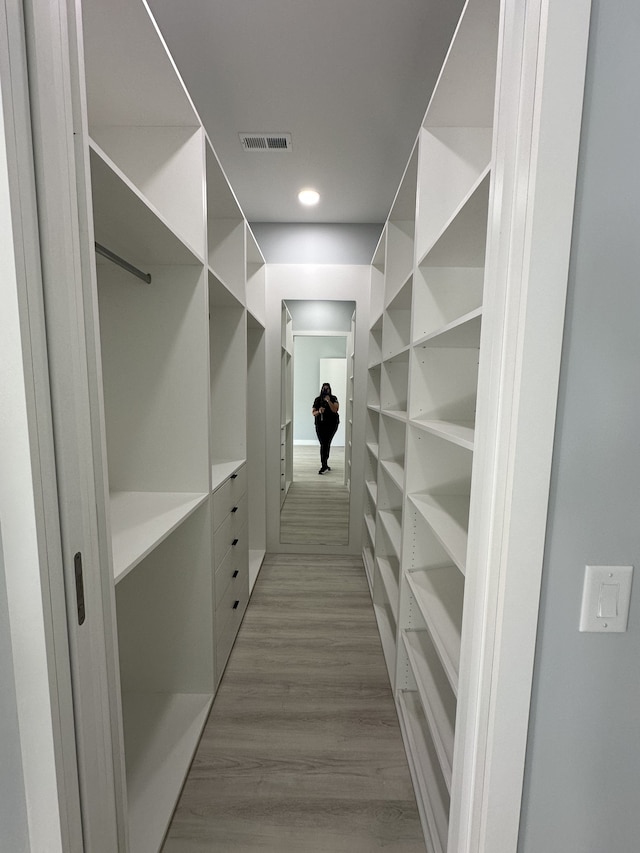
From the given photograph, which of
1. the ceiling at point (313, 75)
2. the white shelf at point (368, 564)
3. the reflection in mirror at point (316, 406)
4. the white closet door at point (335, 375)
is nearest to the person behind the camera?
the ceiling at point (313, 75)

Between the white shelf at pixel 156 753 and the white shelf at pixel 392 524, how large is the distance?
3.74 feet

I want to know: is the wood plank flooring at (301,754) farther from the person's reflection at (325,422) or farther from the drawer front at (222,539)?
the person's reflection at (325,422)

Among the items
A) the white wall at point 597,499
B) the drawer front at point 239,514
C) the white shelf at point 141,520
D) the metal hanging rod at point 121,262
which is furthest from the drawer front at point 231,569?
the white wall at point 597,499

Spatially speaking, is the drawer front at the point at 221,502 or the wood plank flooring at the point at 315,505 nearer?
the drawer front at the point at 221,502

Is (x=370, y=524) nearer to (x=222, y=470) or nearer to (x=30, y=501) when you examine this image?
(x=222, y=470)

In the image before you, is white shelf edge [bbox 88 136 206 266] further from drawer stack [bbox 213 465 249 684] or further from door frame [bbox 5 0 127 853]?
drawer stack [bbox 213 465 249 684]

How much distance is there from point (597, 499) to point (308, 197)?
3.28 meters

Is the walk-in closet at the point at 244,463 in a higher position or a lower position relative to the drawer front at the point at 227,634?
higher

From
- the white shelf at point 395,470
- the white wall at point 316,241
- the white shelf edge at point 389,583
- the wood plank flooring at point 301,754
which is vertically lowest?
Result: the wood plank flooring at point 301,754

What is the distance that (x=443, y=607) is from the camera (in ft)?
4.49

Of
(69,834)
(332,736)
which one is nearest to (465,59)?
(69,834)

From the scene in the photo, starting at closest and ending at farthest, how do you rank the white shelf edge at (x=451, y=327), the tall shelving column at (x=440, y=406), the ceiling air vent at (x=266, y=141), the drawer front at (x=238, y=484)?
the white shelf edge at (x=451, y=327)
the tall shelving column at (x=440, y=406)
the drawer front at (x=238, y=484)
the ceiling air vent at (x=266, y=141)

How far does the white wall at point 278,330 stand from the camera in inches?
124

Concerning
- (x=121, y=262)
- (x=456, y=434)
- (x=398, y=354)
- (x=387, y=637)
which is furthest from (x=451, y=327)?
(x=387, y=637)
